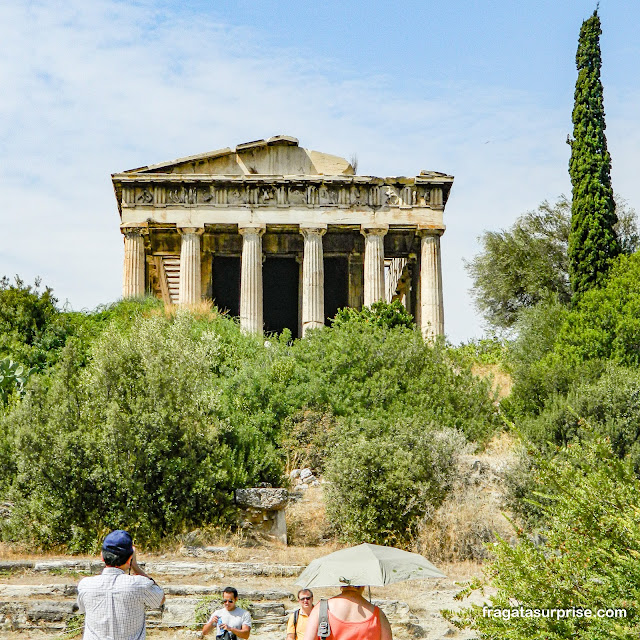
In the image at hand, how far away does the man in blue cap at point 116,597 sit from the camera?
6.15m

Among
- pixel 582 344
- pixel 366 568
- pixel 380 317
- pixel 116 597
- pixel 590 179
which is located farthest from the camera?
pixel 590 179

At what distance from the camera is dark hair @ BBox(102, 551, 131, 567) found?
20.3ft

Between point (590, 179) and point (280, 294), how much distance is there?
14.0 m

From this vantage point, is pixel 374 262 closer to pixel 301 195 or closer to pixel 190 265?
pixel 301 195

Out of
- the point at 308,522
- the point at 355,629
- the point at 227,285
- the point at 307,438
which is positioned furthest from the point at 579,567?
the point at 227,285

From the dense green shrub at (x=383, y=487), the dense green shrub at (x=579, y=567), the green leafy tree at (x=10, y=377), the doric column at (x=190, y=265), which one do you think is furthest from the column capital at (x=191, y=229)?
the dense green shrub at (x=579, y=567)

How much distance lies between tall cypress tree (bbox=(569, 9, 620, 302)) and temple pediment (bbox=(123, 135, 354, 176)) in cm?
812

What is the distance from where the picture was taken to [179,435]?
18141mm

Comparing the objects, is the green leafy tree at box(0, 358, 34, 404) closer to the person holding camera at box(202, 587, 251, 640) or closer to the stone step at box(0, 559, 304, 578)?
the stone step at box(0, 559, 304, 578)

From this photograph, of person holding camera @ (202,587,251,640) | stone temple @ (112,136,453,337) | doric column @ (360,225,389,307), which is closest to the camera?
person holding camera @ (202,587,251,640)

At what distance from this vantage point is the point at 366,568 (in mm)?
8875

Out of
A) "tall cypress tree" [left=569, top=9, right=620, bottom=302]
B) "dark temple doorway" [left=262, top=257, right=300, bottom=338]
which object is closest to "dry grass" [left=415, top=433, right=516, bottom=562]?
"tall cypress tree" [left=569, top=9, right=620, bottom=302]

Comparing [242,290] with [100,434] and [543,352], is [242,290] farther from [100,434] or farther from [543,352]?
[100,434]

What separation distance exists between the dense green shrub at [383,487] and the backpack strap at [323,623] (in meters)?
10.3
